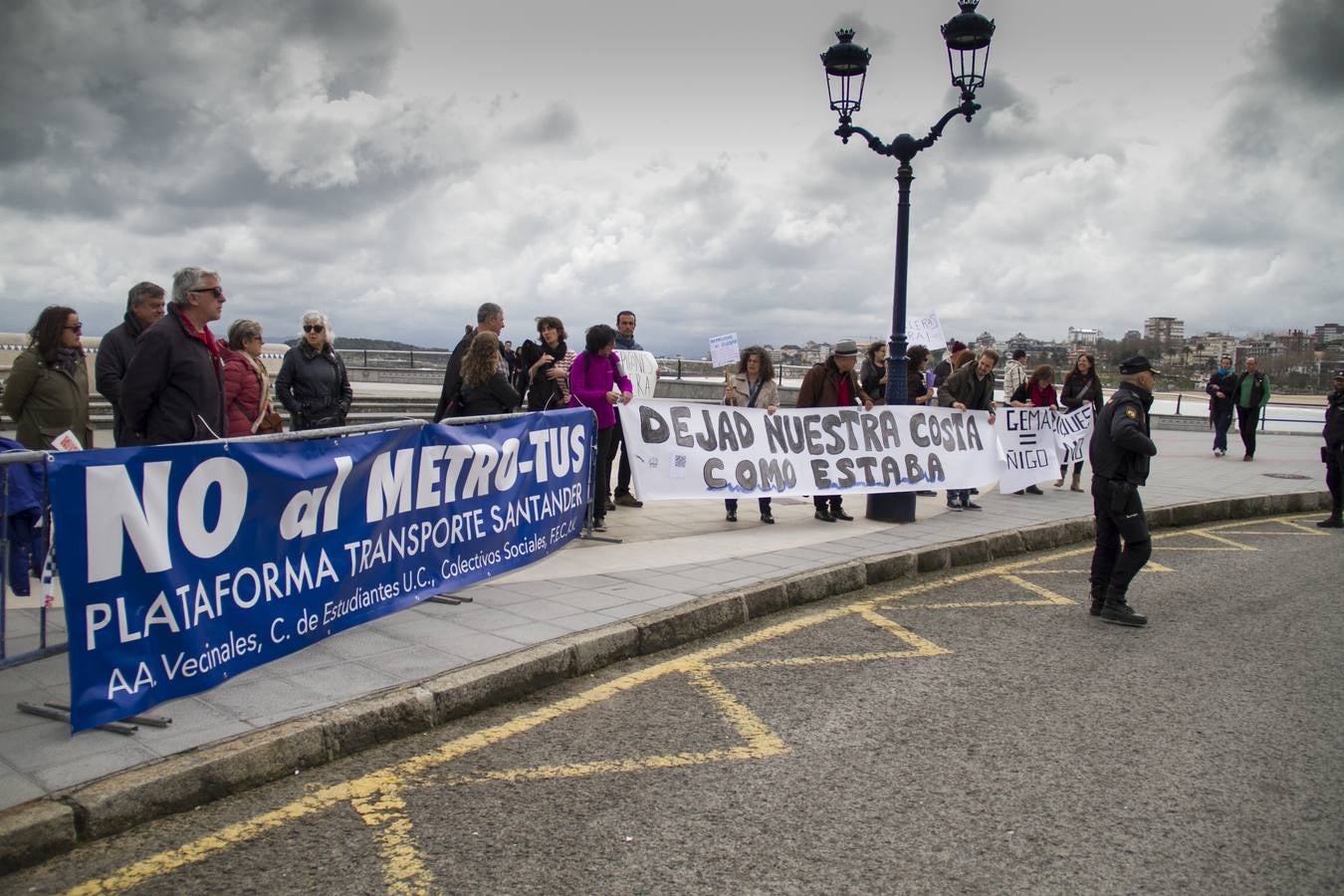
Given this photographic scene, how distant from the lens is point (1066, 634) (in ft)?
20.6

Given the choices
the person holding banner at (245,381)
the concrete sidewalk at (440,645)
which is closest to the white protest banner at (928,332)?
the concrete sidewalk at (440,645)

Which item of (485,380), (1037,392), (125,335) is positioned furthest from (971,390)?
(125,335)

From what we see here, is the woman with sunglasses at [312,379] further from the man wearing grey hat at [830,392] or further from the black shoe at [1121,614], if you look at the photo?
the black shoe at [1121,614]

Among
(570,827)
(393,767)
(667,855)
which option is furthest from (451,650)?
(667,855)

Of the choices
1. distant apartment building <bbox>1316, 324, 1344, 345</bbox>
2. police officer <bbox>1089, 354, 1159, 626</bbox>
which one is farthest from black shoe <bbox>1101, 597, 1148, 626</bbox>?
distant apartment building <bbox>1316, 324, 1344, 345</bbox>

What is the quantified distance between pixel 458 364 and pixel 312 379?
4.14 ft

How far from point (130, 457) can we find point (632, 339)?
763 centimetres

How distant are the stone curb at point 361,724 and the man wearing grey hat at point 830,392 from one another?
2.32m

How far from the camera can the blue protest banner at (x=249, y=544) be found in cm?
375

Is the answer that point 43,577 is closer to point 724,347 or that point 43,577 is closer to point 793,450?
point 793,450

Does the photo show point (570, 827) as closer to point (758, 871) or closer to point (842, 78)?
point (758, 871)

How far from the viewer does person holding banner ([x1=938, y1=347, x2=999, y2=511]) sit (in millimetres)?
11102

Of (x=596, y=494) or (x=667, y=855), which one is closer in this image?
(x=667, y=855)

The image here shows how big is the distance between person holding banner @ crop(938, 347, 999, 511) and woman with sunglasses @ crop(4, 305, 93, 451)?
8708 mm
